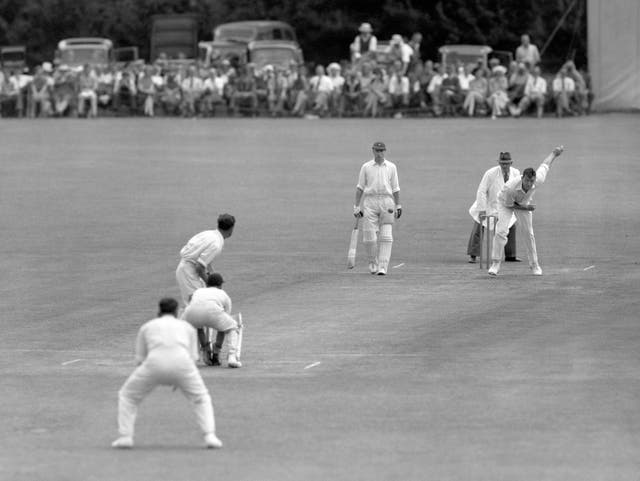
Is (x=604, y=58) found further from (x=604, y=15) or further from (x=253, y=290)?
(x=253, y=290)

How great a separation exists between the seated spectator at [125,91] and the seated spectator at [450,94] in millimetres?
9965

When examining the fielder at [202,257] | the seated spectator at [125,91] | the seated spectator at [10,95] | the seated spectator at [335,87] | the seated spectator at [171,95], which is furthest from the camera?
the seated spectator at [10,95]

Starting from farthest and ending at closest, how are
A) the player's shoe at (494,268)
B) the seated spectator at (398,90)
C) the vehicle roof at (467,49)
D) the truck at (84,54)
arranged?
the truck at (84,54) → the vehicle roof at (467,49) → the seated spectator at (398,90) → the player's shoe at (494,268)

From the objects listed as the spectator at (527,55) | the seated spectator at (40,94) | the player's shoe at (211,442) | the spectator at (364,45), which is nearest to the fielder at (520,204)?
the player's shoe at (211,442)

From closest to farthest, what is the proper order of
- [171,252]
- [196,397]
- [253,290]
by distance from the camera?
[196,397] → [253,290] → [171,252]

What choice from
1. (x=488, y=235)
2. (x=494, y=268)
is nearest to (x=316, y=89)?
(x=488, y=235)

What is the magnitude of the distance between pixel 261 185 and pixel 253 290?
1367 cm

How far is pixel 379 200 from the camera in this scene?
2547cm

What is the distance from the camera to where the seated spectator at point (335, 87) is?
2111 inches

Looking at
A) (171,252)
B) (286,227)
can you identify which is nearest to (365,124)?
(286,227)

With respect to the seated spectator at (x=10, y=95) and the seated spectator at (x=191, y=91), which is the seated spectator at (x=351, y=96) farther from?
the seated spectator at (x=10, y=95)

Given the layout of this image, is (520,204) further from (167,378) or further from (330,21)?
(330,21)

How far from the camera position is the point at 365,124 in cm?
5050

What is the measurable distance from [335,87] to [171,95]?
5.28 m
